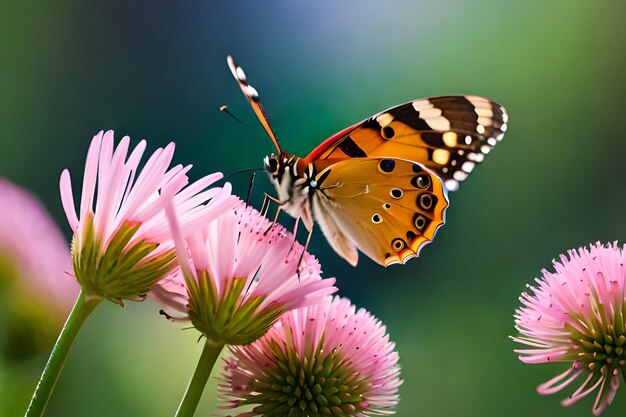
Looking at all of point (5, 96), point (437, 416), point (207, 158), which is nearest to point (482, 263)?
point (437, 416)

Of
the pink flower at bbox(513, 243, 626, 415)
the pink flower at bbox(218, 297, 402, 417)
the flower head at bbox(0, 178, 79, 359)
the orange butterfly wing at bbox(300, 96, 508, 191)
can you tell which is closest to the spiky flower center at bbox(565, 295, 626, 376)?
the pink flower at bbox(513, 243, 626, 415)

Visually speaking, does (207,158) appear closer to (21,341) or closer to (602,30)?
(602,30)

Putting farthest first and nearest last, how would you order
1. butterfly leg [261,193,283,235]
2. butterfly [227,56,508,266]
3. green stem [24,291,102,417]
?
butterfly [227,56,508,266]
butterfly leg [261,193,283,235]
green stem [24,291,102,417]

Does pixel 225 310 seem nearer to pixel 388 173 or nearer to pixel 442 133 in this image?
pixel 388 173

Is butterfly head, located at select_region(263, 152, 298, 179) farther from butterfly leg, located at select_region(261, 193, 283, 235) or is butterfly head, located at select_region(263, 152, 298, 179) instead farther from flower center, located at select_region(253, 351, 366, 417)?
flower center, located at select_region(253, 351, 366, 417)

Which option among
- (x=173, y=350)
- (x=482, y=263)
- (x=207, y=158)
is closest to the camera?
(x=173, y=350)

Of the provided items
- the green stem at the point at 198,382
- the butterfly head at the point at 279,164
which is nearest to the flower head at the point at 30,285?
the butterfly head at the point at 279,164

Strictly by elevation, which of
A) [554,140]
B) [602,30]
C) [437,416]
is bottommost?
[437,416]

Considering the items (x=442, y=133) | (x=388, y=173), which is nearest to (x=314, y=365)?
(x=388, y=173)

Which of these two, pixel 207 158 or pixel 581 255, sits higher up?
pixel 207 158
